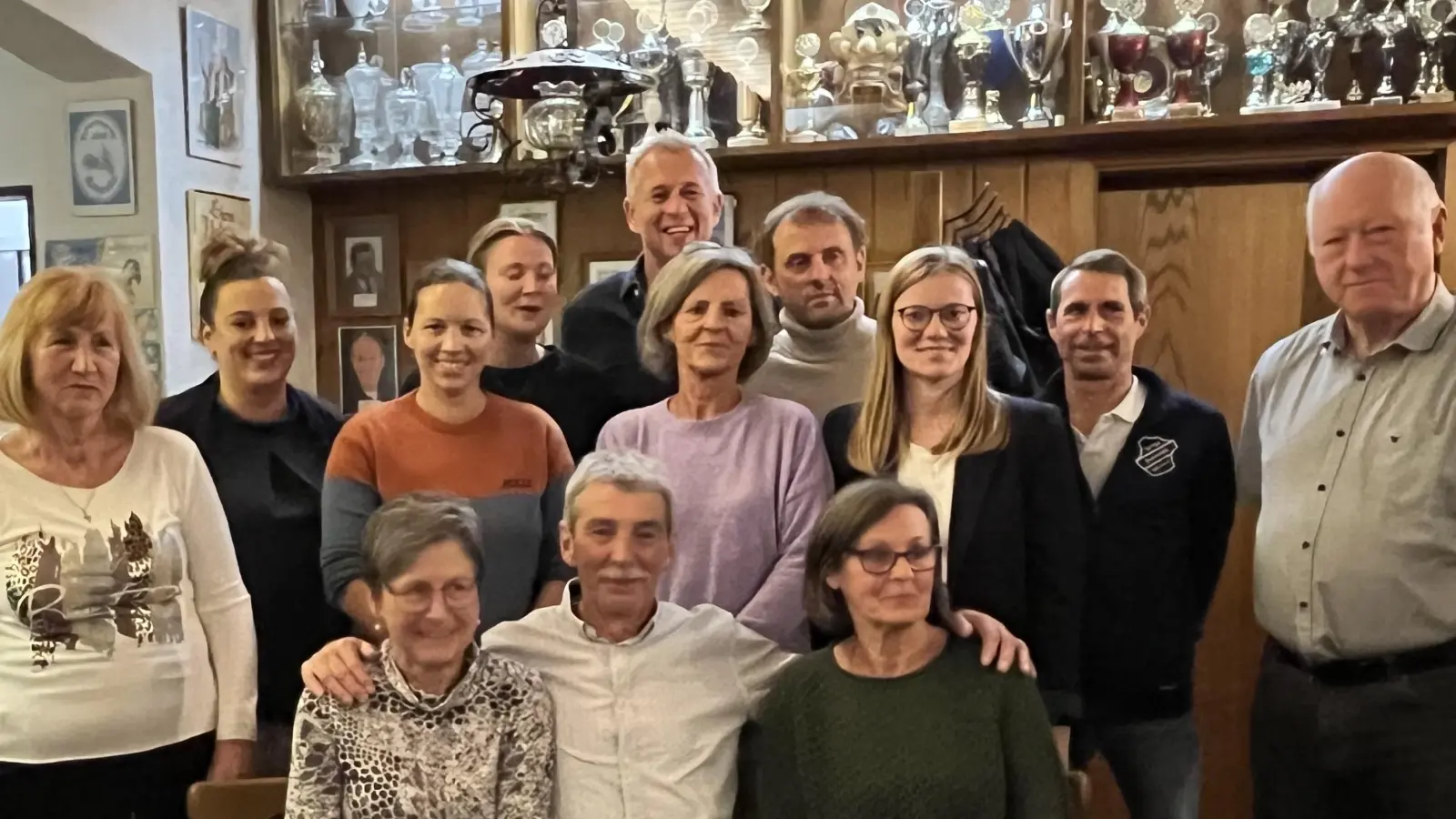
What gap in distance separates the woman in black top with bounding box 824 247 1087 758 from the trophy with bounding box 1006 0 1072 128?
1.59m

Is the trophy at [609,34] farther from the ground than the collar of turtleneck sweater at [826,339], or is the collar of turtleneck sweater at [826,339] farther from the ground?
the trophy at [609,34]

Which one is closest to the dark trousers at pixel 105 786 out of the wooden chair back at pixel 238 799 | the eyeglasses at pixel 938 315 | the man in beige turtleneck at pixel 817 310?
the wooden chair back at pixel 238 799

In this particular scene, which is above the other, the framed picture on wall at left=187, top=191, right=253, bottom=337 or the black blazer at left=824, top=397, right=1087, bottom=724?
the framed picture on wall at left=187, top=191, right=253, bottom=337

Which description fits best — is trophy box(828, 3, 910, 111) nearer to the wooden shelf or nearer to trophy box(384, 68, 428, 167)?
the wooden shelf

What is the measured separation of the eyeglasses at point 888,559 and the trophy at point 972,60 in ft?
6.34

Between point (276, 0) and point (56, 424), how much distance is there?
8.27ft

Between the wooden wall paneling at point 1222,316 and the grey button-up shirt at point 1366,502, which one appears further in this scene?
the wooden wall paneling at point 1222,316

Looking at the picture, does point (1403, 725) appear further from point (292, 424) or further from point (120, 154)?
point (120, 154)

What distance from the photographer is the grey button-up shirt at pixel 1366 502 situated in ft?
6.32

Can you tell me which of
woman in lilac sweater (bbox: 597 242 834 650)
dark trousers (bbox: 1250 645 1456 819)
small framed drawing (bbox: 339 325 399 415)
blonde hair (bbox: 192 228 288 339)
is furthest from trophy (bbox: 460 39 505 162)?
dark trousers (bbox: 1250 645 1456 819)

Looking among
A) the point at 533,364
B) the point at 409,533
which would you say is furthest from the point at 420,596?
the point at 533,364

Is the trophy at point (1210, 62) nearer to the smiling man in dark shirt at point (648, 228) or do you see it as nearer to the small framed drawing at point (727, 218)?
the small framed drawing at point (727, 218)

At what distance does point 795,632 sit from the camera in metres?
1.97

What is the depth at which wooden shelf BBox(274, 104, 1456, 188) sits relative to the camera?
3.04 meters
